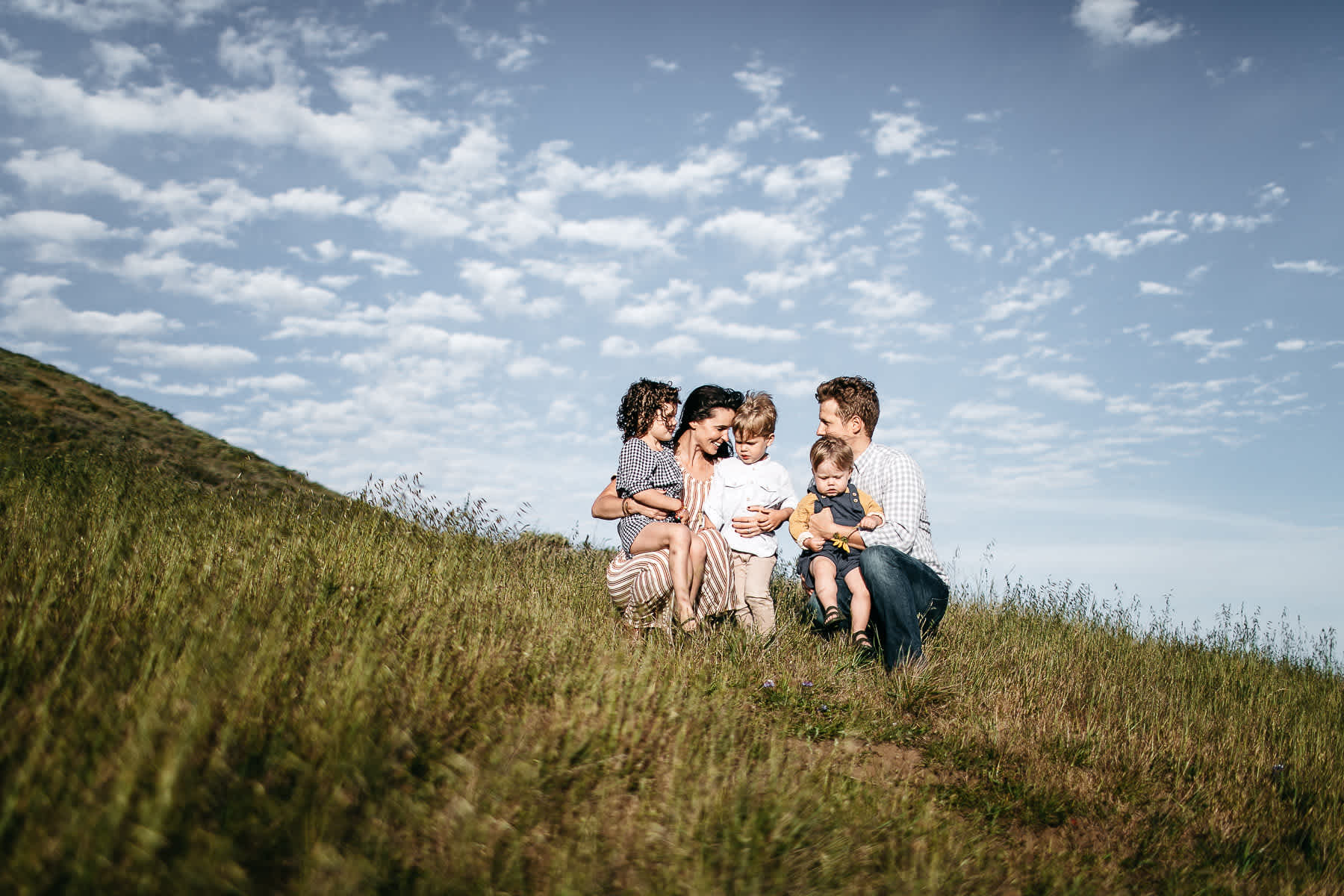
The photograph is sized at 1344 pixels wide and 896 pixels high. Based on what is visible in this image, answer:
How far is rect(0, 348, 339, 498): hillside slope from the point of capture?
814cm

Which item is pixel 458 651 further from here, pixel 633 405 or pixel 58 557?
pixel 633 405

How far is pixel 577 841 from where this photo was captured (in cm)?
223

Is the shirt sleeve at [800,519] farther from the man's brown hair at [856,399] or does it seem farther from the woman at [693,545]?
the man's brown hair at [856,399]

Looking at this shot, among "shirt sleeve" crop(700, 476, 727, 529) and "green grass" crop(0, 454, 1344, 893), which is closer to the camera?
"green grass" crop(0, 454, 1344, 893)

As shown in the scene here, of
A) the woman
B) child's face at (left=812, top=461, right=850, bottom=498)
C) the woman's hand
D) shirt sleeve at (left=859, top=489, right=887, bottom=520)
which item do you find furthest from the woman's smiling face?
shirt sleeve at (left=859, top=489, right=887, bottom=520)

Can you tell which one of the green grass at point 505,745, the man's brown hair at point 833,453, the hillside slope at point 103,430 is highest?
the man's brown hair at point 833,453

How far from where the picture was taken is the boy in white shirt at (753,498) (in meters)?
5.39

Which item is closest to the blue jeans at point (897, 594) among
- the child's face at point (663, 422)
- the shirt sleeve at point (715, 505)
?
the shirt sleeve at point (715, 505)

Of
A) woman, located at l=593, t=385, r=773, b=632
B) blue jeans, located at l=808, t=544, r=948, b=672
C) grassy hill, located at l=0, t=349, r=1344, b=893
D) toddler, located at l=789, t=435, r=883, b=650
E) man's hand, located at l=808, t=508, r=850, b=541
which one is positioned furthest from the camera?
man's hand, located at l=808, t=508, r=850, b=541

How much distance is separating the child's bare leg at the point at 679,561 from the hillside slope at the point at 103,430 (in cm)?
333

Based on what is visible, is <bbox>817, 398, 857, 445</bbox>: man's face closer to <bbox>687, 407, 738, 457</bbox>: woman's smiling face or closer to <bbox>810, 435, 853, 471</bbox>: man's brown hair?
<bbox>810, 435, 853, 471</bbox>: man's brown hair

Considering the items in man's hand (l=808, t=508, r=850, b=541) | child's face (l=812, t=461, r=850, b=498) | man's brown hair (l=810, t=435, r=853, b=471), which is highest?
man's brown hair (l=810, t=435, r=853, b=471)

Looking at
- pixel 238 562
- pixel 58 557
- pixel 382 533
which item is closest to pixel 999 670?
pixel 382 533

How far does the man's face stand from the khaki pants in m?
1.00
